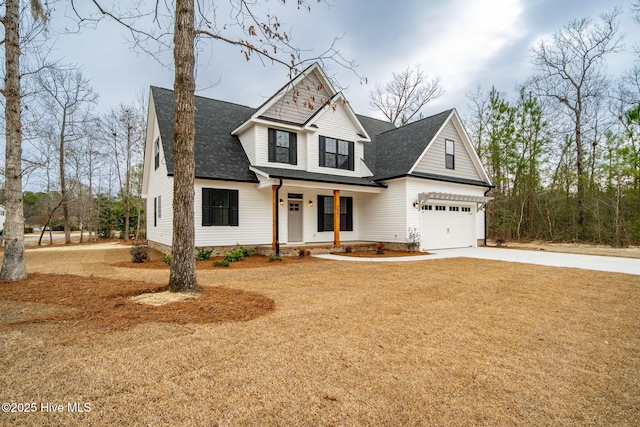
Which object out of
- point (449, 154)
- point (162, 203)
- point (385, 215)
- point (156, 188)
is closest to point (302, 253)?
point (385, 215)

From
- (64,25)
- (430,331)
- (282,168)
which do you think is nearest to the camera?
(430,331)

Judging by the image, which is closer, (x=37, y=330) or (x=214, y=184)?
(x=37, y=330)

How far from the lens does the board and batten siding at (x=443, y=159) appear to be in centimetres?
1478

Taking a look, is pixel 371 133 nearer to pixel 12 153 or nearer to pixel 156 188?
pixel 156 188

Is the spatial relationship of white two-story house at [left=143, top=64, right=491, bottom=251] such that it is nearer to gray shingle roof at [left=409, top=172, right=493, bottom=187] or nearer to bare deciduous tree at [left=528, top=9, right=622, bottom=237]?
gray shingle roof at [left=409, top=172, right=493, bottom=187]

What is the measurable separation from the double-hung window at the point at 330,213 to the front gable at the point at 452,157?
3.56 m

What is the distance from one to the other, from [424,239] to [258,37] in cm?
1175

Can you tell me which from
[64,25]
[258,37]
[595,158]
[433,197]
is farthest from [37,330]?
[595,158]

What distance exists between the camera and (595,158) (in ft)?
63.6

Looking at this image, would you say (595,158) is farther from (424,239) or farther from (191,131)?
(191,131)

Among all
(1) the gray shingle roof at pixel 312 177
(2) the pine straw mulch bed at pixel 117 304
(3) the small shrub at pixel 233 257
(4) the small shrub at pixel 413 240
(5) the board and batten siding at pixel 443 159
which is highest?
(5) the board and batten siding at pixel 443 159

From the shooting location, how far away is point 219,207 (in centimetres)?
1180

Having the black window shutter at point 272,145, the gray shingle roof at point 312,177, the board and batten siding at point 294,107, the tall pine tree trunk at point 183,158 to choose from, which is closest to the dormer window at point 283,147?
the black window shutter at point 272,145

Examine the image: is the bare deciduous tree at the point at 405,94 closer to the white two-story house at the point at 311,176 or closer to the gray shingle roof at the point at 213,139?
the white two-story house at the point at 311,176
